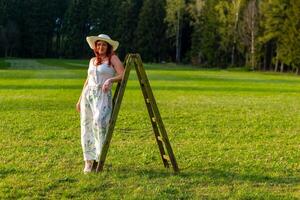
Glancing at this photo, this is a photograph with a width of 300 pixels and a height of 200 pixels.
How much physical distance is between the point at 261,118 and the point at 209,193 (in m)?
9.98

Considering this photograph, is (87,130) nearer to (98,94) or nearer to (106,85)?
(98,94)

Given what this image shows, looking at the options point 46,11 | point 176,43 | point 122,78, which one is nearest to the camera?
point 122,78

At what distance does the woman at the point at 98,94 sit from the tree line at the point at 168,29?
190 ft

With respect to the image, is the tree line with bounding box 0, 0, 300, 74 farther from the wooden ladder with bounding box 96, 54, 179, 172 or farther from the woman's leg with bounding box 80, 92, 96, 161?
the woman's leg with bounding box 80, 92, 96, 161

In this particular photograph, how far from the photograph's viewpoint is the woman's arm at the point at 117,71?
835 centimetres

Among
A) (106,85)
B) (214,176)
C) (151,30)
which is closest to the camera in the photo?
(106,85)

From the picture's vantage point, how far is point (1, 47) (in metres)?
99.9

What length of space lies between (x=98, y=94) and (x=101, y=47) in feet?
2.39

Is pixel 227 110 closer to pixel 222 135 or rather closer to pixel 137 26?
pixel 222 135

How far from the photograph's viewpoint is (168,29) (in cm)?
9019

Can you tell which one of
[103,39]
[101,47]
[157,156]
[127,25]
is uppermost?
[127,25]

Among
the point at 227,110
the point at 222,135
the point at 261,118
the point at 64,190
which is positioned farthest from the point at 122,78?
the point at 227,110

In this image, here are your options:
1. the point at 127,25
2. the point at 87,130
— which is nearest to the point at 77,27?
the point at 127,25

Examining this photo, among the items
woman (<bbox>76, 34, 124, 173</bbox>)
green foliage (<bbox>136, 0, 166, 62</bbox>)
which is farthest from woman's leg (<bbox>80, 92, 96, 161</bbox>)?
green foliage (<bbox>136, 0, 166, 62</bbox>)
